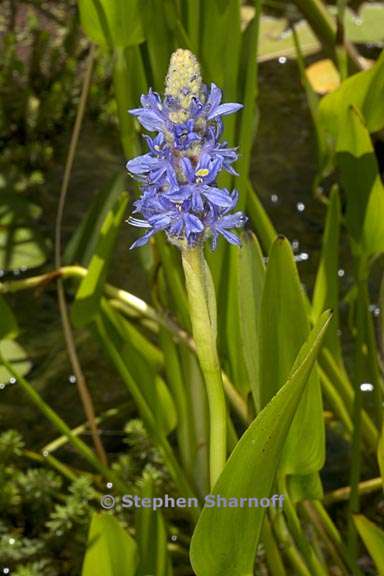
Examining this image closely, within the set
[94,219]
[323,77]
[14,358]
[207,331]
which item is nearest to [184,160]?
[207,331]

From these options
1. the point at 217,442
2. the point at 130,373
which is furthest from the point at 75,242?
the point at 217,442

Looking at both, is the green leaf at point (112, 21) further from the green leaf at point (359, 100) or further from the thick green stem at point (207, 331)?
the thick green stem at point (207, 331)

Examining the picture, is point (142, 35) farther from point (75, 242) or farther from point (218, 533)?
point (218, 533)

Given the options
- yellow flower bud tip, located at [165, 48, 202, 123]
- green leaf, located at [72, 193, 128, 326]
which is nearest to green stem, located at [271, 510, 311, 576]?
green leaf, located at [72, 193, 128, 326]

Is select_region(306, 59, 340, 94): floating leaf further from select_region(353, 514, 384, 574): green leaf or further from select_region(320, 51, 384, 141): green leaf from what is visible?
select_region(353, 514, 384, 574): green leaf

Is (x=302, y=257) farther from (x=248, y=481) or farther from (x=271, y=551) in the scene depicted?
(x=248, y=481)

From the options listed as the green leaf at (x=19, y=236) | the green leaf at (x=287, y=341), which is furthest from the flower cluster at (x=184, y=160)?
the green leaf at (x=19, y=236)
